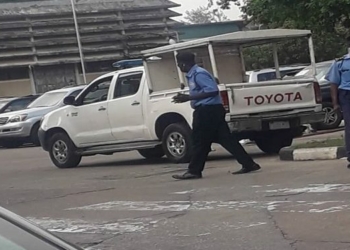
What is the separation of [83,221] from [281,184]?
111 inches

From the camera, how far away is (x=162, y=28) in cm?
3991

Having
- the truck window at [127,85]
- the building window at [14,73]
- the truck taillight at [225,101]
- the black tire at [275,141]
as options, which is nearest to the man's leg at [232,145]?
the truck taillight at [225,101]

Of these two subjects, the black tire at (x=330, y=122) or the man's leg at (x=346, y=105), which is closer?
the man's leg at (x=346, y=105)

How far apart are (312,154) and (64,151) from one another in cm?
517

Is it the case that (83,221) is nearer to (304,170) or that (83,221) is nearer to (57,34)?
(304,170)

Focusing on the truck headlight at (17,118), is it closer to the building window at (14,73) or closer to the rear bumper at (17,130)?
the rear bumper at (17,130)

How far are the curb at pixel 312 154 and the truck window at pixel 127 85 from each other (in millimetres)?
3008

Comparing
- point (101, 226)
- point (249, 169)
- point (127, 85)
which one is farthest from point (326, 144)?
point (101, 226)

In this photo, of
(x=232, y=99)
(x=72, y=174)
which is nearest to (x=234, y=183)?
(x=232, y=99)

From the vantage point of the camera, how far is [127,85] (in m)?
15.6

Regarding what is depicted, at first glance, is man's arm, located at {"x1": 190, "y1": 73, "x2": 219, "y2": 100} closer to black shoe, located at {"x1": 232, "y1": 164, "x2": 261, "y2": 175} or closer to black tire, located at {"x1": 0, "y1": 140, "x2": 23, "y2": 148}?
black shoe, located at {"x1": 232, "y1": 164, "x2": 261, "y2": 175}

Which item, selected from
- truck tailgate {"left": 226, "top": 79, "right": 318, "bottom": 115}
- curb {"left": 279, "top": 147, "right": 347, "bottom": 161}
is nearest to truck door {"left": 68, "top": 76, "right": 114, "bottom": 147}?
truck tailgate {"left": 226, "top": 79, "right": 318, "bottom": 115}

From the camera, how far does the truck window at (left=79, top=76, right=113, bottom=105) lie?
15.9 meters

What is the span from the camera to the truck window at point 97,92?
15930 millimetres
